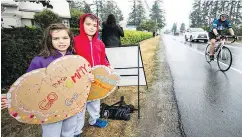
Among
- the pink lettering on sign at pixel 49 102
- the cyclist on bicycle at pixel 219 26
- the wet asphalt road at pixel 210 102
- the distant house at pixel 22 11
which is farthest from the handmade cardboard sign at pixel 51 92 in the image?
the distant house at pixel 22 11

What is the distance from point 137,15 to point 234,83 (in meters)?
86.8

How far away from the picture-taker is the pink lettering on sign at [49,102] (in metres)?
2.14

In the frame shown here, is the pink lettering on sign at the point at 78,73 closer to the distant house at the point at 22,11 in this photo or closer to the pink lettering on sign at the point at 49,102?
the pink lettering on sign at the point at 49,102

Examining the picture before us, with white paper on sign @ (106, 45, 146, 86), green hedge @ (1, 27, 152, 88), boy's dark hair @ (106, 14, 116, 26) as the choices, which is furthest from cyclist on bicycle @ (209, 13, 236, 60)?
green hedge @ (1, 27, 152, 88)

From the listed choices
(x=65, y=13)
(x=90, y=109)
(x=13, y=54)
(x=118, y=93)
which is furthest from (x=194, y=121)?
(x=65, y=13)

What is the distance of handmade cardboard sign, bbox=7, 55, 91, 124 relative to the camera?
2.00 metres

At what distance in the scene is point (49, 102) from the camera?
2.19 metres

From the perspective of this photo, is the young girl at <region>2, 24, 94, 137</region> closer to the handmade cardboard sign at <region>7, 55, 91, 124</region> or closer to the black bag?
the handmade cardboard sign at <region>7, 55, 91, 124</region>

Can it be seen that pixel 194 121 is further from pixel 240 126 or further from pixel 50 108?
pixel 50 108

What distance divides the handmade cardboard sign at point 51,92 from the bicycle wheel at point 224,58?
20.1ft

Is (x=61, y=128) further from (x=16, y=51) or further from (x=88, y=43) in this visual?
(x=16, y=51)

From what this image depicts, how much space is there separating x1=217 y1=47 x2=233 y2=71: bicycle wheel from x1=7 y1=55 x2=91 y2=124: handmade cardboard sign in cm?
612

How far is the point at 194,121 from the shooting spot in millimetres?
3357

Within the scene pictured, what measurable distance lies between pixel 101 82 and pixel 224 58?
19.6ft
